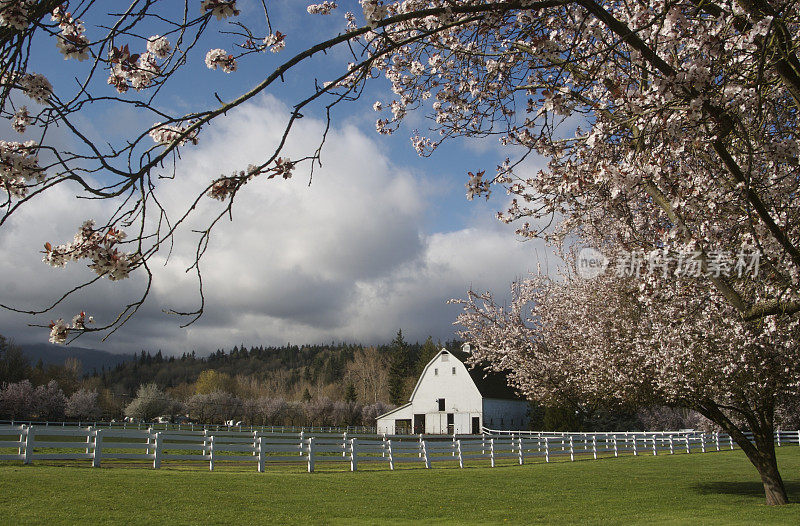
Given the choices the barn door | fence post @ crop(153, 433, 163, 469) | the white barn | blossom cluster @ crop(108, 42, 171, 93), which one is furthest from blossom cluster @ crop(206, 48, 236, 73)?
the barn door

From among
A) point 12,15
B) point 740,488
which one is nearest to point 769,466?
point 740,488

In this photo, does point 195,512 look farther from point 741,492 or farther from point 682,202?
point 741,492

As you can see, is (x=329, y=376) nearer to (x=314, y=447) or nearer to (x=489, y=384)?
(x=489, y=384)

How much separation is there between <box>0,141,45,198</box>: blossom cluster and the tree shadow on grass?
60.2ft

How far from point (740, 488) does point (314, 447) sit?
1377cm

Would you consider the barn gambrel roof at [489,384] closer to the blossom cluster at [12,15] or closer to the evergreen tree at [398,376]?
the evergreen tree at [398,376]

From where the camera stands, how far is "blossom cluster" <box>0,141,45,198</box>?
11.1ft

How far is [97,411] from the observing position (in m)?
71.1

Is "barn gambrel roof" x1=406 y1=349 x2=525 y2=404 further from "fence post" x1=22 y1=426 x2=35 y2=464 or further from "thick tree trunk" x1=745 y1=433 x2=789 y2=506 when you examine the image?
"fence post" x1=22 y1=426 x2=35 y2=464

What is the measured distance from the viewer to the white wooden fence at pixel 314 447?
16531 millimetres

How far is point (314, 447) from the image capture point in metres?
Result: 19.6

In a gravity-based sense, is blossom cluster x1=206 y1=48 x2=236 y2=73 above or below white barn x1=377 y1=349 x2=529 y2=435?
above

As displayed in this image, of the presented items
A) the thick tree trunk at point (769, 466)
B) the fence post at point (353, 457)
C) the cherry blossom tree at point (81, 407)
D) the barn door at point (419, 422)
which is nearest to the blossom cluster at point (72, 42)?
the thick tree trunk at point (769, 466)

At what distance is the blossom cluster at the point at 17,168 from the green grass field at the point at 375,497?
767 cm
